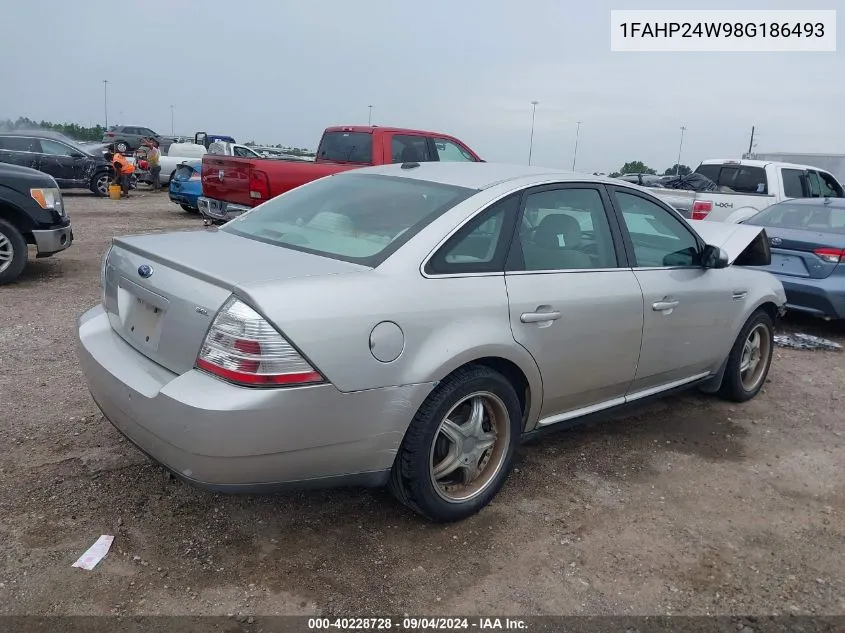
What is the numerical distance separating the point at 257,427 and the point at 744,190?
1047 centimetres

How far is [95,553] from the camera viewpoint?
278 cm

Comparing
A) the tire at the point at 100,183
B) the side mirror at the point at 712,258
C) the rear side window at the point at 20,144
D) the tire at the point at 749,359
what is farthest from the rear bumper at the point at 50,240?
the tire at the point at 100,183

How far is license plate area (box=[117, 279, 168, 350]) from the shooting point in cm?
280

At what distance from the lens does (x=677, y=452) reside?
163 inches

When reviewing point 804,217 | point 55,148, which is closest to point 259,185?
point 804,217

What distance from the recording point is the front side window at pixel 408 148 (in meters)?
9.54

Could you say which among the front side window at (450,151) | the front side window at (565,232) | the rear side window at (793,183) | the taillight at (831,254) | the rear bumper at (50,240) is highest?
the front side window at (450,151)

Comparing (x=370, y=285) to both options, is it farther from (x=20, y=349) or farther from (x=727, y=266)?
(x=20, y=349)

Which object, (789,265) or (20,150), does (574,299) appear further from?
(20,150)

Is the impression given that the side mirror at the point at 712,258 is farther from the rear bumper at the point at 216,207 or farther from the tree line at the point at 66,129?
the tree line at the point at 66,129

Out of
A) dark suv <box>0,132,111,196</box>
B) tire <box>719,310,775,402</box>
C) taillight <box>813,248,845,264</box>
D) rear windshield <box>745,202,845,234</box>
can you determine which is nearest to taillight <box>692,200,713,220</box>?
rear windshield <box>745,202,845,234</box>

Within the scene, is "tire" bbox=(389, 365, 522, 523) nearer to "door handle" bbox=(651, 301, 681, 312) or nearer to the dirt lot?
A: the dirt lot

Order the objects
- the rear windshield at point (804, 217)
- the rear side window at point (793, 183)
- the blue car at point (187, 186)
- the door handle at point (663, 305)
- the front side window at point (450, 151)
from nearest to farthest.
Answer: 1. the door handle at point (663, 305)
2. the rear windshield at point (804, 217)
3. the front side window at point (450, 151)
4. the rear side window at point (793, 183)
5. the blue car at point (187, 186)

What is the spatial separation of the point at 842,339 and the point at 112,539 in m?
7.15
